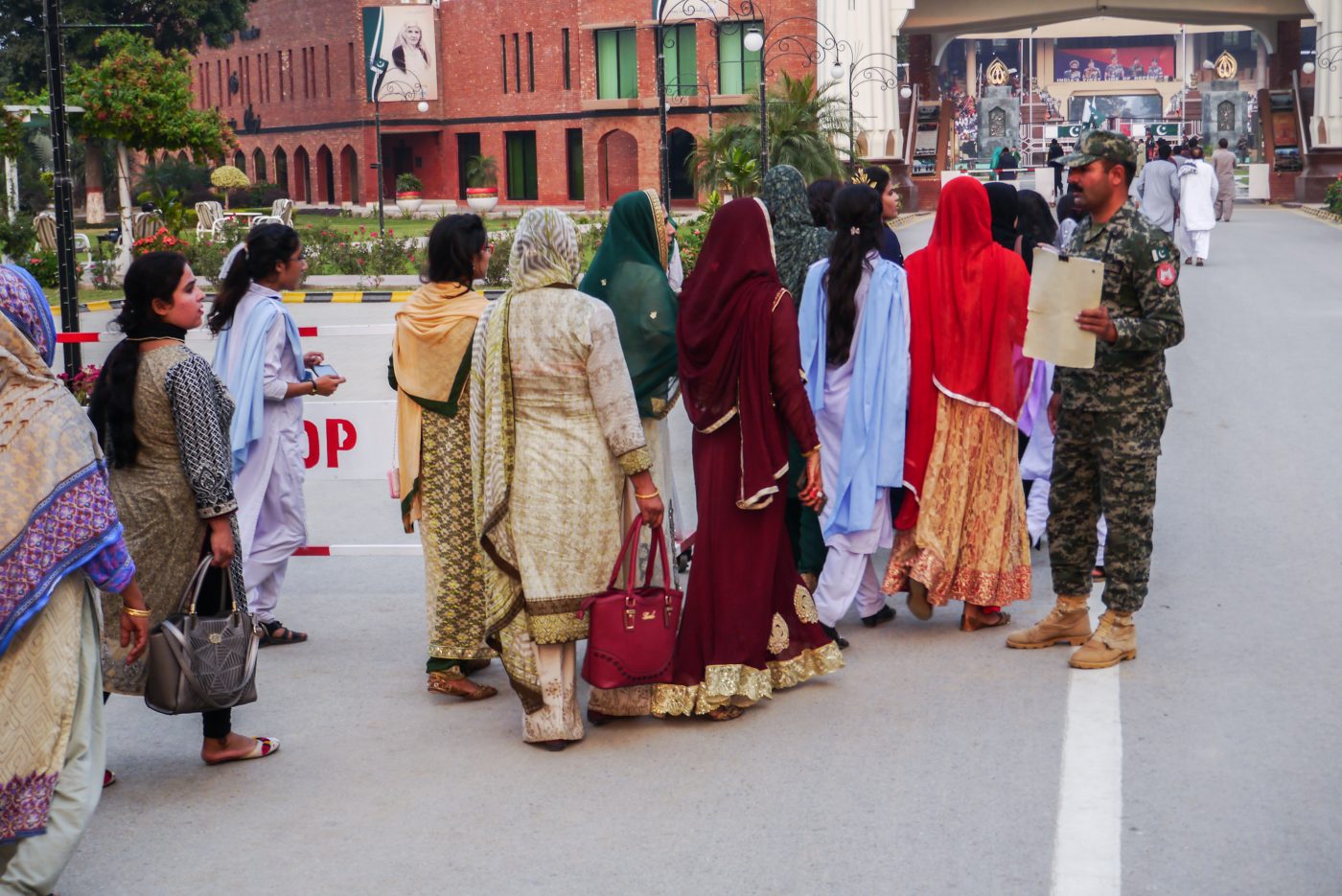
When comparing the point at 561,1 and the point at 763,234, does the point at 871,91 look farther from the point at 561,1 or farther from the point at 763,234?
the point at 763,234

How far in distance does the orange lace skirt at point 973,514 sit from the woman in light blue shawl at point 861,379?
175 millimetres

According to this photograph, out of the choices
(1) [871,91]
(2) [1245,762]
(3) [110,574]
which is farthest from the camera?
(1) [871,91]

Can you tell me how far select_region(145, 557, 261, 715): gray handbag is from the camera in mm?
4738

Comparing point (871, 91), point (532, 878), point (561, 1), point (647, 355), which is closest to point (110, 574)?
point (532, 878)

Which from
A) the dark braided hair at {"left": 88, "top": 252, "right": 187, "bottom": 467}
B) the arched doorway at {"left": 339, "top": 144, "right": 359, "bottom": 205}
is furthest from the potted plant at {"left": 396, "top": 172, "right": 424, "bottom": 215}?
the dark braided hair at {"left": 88, "top": 252, "right": 187, "bottom": 467}

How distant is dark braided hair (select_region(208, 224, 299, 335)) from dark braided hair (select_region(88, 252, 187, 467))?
164cm

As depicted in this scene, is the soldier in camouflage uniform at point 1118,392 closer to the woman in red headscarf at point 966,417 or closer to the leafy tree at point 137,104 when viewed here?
the woman in red headscarf at point 966,417

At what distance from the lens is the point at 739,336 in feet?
18.2

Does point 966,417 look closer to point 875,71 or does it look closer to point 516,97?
point 875,71

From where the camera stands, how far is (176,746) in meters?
5.55

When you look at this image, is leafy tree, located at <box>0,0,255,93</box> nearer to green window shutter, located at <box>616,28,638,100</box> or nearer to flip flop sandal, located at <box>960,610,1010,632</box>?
green window shutter, located at <box>616,28,638,100</box>

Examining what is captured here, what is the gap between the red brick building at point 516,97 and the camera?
4847cm

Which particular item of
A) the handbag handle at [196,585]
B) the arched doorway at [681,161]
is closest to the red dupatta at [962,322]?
the handbag handle at [196,585]

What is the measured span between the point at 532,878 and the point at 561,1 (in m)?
48.8
